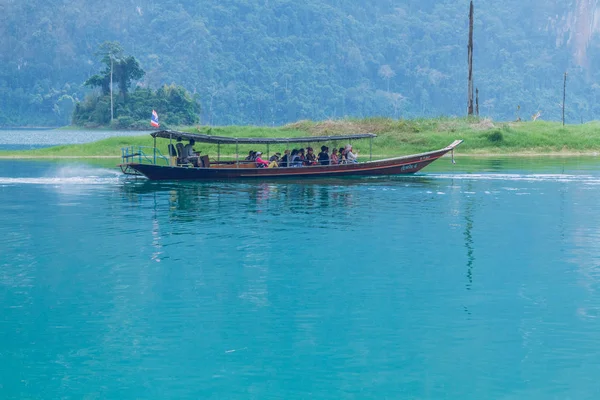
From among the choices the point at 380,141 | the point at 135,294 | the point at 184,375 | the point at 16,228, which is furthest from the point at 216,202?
the point at 380,141

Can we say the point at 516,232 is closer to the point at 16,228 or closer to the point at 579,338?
the point at 579,338

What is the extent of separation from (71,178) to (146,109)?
10040 cm

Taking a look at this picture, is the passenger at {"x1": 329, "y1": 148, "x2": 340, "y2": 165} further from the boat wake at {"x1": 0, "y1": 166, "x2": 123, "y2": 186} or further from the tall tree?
the tall tree

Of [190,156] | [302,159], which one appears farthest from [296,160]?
[190,156]

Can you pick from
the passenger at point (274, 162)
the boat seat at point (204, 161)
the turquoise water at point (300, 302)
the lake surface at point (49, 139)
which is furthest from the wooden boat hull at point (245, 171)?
the lake surface at point (49, 139)

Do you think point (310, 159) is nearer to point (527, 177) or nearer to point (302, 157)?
point (302, 157)

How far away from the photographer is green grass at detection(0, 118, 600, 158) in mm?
64125

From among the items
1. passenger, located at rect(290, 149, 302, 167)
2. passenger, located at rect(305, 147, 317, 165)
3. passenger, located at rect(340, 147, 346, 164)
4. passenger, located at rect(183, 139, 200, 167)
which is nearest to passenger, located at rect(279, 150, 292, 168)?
passenger, located at rect(290, 149, 302, 167)

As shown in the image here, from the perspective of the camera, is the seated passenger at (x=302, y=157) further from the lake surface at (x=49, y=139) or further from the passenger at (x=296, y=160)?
the lake surface at (x=49, y=139)

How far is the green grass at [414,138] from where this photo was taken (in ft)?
210

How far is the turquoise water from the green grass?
33571 millimetres

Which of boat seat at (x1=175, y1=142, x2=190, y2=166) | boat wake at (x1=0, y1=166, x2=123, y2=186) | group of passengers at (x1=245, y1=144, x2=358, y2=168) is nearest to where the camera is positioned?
boat wake at (x1=0, y1=166, x2=123, y2=186)

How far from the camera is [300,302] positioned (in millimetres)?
15758

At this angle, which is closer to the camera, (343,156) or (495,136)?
(343,156)
